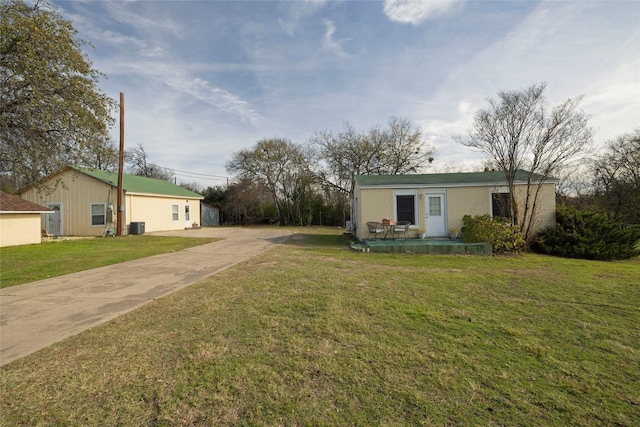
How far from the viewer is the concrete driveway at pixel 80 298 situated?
3.56 meters

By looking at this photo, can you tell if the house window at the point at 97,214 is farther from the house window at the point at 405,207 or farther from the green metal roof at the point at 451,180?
the house window at the point at 405,207

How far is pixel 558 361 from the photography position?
2.91m

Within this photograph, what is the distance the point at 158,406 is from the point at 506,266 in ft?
28.6

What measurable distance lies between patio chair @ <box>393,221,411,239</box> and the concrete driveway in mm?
6975

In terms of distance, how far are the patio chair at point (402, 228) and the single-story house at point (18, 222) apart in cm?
1678

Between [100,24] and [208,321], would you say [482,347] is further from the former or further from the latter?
[100,24]

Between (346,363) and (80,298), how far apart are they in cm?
489

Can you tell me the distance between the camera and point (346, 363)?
2881mm

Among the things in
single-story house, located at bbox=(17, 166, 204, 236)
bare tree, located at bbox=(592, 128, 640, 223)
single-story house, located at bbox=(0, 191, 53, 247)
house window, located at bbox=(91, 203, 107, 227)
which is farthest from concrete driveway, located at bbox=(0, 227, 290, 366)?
bare tree, located at bbox=(592, 128, 640, 223)

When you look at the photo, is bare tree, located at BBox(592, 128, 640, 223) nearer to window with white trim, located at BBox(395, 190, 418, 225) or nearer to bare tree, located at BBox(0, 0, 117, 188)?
window with white trim, located at BBox(395, 190, 418, 225)

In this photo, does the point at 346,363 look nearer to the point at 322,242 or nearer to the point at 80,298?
the point at 80,298

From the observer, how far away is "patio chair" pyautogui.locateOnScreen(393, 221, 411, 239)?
12479 mm

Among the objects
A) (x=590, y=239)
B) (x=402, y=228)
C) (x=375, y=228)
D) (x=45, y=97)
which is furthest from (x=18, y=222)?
(x=590, y=239)

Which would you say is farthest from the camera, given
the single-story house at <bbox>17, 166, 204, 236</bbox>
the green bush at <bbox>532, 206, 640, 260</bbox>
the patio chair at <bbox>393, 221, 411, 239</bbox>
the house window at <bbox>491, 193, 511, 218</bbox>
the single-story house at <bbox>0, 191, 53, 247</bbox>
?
the single-story house at <bbox>17, 166, 204, 236</bbox>
